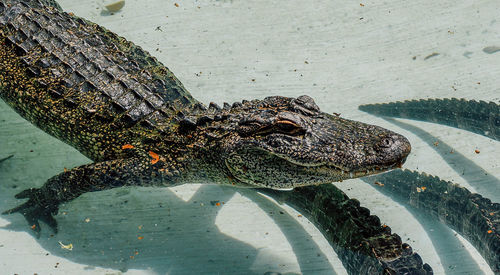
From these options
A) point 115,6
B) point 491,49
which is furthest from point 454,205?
point 115,6

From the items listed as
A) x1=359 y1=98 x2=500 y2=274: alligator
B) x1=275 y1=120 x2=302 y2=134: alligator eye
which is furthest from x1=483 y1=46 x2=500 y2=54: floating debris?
x1=275 y1=120 x2=302 y2=134: alligator eye

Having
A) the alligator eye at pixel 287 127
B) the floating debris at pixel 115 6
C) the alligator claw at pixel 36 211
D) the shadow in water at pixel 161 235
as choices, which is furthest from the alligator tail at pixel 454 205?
the floating debris at pixel 115 6

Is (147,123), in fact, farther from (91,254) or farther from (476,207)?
(476,207)

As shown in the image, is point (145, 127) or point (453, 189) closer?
point (145, 127)

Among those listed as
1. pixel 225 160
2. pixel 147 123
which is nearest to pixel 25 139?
pixel 147 123

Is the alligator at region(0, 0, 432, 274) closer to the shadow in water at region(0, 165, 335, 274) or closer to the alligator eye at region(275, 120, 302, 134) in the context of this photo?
the alligator eye at region(275, 120, 302, 134)

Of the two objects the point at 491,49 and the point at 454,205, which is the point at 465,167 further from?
the point at 491,49

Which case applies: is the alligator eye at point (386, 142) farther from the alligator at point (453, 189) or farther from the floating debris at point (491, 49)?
the floating debris at point (491, 49)
